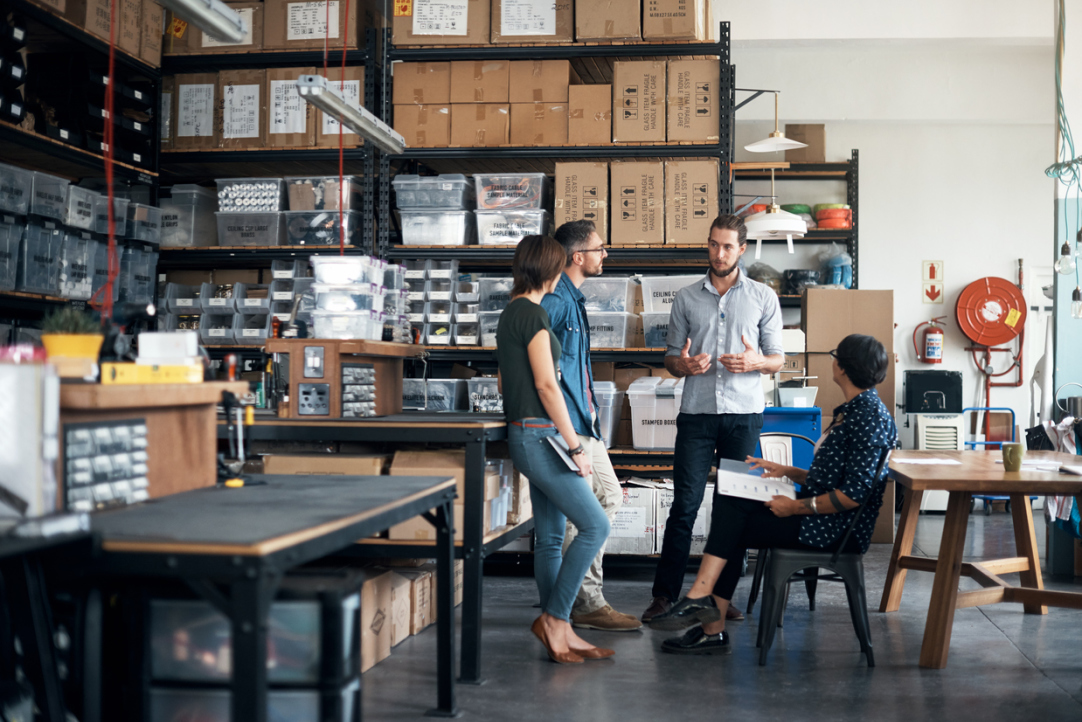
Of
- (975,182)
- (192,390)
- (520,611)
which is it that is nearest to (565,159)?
(520,611)

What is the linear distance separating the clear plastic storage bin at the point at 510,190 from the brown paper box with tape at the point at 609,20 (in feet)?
2.68

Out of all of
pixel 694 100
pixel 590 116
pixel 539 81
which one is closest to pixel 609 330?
pixel 590 116

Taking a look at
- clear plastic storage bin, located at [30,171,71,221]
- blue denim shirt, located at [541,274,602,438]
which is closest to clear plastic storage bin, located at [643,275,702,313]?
blue denim shirt, located at [541,274,602,438]

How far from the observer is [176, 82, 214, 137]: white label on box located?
525 cm

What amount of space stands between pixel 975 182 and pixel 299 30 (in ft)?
20.3

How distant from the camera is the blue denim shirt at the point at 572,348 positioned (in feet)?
11.4

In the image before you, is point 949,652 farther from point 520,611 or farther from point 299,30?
point 299,30

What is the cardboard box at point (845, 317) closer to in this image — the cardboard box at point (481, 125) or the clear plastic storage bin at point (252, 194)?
the cardboard box at point (481, 125)

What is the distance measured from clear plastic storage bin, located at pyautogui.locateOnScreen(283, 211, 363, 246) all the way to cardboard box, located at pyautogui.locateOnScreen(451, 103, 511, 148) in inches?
28.1

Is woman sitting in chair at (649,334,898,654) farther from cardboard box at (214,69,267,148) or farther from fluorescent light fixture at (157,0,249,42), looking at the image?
cardboard box at (214,69,267,148)

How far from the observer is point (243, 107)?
5.20m

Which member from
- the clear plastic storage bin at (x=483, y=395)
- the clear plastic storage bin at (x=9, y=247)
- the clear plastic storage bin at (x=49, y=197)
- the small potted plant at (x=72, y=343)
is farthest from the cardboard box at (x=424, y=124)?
the small potted plant at (x=72, y=343)

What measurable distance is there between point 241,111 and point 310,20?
0.63 meters

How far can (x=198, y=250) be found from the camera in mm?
5215
